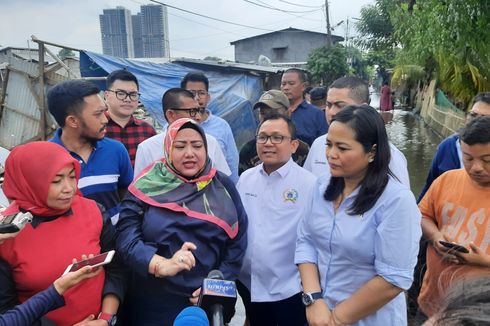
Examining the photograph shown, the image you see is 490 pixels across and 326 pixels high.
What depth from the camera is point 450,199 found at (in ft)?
6.86

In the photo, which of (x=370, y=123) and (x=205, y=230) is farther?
(x=205, y=230)

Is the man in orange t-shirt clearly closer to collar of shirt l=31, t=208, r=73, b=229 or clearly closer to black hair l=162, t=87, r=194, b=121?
collar of shirt l=31, t=208, r=73, b=229

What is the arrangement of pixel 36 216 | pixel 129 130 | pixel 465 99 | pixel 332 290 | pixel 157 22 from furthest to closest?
pixel 157 22 < pixel 465 99 < pixel 129 130 < pixel 332 290 < pixel 36 216

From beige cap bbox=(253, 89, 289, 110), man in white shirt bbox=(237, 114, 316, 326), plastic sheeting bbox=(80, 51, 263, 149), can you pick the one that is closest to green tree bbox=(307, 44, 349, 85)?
plastic sheeting bbox=(80, 51, 263, 149)

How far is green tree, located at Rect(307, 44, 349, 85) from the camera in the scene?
2019cm

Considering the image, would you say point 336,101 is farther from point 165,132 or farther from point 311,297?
point 311,297

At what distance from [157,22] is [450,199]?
30305mm

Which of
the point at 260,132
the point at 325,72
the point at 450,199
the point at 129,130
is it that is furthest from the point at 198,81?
the point at 325,72

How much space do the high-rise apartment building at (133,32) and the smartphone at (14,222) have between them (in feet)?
91.1

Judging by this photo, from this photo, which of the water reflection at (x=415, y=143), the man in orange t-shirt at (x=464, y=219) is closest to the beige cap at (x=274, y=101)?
the man in orange t-shirt at (x=464, y=219)

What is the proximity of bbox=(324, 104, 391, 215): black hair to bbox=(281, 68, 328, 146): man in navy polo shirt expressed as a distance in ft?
7.38

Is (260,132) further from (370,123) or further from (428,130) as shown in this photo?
(428,130)

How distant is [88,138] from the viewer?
2.39m

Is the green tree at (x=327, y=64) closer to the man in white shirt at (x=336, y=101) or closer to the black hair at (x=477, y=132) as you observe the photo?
the man in white shirt at (x=336, y=101)
